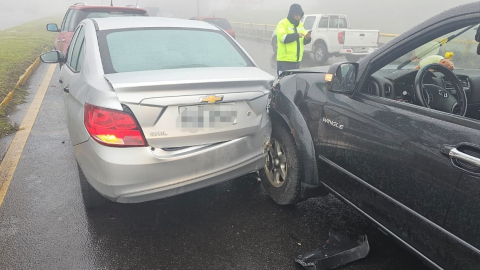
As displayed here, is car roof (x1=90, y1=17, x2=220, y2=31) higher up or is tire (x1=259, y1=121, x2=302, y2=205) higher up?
car roof (x1=90, y1=17, x2=220, y2=31)

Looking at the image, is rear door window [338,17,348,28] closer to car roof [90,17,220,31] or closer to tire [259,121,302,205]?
car roof [90,17,220,31]

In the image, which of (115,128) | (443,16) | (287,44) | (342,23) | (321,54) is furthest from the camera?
(342,23)

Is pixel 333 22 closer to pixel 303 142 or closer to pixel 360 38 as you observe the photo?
pixel 360 38

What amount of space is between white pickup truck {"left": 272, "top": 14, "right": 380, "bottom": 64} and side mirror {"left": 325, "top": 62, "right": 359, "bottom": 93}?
34.8 feet

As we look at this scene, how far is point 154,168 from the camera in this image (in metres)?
2.46

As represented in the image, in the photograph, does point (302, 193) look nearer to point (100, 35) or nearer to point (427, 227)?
point (427, 227)

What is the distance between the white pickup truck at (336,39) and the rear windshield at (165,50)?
991 centimetres

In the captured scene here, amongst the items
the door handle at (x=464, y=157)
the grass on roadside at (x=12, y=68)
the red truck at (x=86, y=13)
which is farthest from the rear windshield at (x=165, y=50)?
the red truck at (x=86, y=13)

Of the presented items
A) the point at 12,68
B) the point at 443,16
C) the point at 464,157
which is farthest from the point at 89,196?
the point at 12,68

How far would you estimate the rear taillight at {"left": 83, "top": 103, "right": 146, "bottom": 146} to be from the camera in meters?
2.36

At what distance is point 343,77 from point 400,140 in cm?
67

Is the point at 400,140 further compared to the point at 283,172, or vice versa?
the point at 283,172

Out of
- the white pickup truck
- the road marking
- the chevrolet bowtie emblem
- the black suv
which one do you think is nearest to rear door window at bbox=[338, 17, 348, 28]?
the white pickup truck

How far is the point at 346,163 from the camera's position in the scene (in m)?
2.43
